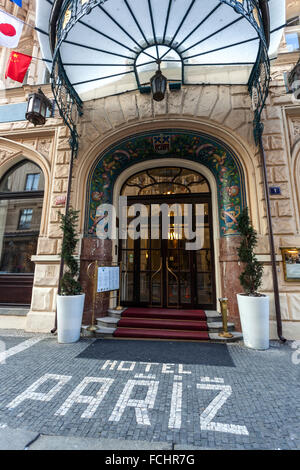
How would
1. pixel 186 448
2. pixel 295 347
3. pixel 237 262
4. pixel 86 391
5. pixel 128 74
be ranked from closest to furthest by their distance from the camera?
pixel 186 448, pixel 86 391, pixel 295 347, pixel 237 262, pixel 128 74

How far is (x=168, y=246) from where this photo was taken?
599 cm

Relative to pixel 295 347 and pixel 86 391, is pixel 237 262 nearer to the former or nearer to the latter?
pixel 295 347

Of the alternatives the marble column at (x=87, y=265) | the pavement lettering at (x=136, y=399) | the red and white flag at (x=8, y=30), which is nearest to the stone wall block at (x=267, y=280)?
the pavement lettering at (x=136, y=399)

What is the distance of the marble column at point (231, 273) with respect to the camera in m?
4.67

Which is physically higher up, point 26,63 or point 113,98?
point 26,63

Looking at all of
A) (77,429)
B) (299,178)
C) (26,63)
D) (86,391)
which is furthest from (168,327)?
(26,63)

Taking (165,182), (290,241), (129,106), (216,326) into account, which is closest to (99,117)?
(129,106)

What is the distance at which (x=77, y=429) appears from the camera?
6.06 feet

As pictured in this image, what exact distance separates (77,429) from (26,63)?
7.77 metres

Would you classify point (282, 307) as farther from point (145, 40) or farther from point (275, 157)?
point (145, 40)

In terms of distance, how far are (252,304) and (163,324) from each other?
71.9 inches

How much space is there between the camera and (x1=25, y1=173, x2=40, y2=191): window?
6239mm

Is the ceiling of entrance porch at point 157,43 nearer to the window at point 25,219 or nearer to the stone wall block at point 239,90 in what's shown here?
the stone wall block at point 239,90

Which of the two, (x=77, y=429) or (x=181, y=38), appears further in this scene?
(x=181, y=38)
